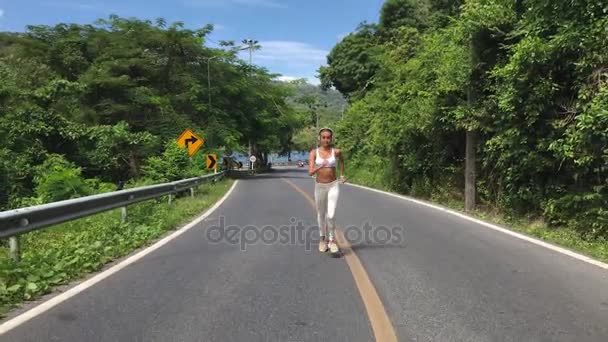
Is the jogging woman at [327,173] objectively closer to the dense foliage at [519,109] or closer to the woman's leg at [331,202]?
the woman's leg at [331,202]

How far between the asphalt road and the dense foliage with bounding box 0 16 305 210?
15.7m

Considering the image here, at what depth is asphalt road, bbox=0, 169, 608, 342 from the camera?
5207 mm

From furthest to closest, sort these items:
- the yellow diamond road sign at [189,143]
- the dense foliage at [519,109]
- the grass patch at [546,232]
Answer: the yellow diamond road sign at [189,143] < the dense foliage at [519,109] < the grass patch at [546,232]

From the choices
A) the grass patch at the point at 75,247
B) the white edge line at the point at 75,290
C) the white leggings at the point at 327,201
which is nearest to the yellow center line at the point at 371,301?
the white leggings at the point at 327,201

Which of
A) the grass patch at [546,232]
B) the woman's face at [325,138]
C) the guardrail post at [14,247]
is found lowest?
the grass patch at [546,232]

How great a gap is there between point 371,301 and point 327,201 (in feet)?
9.91

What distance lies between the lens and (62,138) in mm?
30438

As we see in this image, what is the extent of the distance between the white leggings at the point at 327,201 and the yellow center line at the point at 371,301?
0.51 meters

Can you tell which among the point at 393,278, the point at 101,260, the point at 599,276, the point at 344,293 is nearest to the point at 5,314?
the point at 101,260

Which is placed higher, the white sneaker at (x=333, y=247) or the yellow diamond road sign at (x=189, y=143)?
the yellow diamond road sign at (x=189, y=143)

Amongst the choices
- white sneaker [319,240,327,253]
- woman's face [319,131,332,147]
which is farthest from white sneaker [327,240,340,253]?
woman's face [319,131,332,147]

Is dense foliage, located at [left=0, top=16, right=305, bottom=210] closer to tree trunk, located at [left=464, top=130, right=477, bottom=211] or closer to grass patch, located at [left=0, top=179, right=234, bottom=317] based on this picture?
grass patch, located at [left=0, top=179, right=234, bottom=317]

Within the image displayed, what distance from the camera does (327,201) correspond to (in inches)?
357

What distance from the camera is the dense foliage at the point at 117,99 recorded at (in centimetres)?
2791
